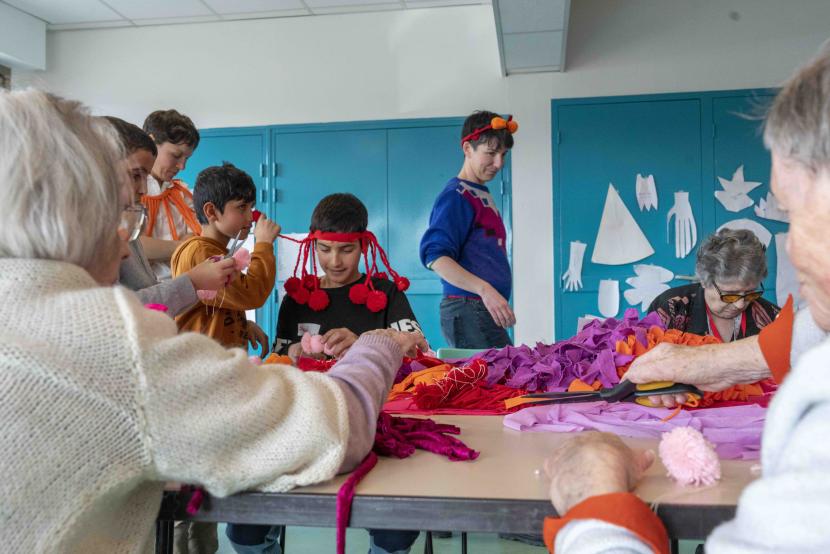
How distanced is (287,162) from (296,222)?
1.59 ft

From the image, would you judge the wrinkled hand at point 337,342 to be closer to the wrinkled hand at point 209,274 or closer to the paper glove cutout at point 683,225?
the wrinkled hand at point 209,274

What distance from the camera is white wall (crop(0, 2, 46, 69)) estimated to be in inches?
226

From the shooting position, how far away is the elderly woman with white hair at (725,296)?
270 centimetres

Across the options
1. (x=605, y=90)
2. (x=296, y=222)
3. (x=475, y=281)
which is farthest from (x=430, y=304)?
(x=475, y=281)

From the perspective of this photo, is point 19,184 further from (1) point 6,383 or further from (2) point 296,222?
(2) point 296,222

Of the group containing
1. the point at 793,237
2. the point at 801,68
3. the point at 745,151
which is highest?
the point at 745,151

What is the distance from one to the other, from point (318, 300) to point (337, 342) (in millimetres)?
478

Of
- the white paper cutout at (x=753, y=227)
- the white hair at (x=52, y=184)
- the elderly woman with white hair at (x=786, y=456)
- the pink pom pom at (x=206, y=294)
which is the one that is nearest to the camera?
the elderly woman with white hair at (x=786, y=456)

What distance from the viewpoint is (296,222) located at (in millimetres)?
5828

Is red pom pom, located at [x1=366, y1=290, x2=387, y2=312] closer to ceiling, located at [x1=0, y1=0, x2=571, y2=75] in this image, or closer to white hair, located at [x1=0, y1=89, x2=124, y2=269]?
white hair, located at [x1=0, y1=89, x2=124, y2=269]

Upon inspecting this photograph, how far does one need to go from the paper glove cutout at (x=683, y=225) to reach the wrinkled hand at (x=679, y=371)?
158 inches

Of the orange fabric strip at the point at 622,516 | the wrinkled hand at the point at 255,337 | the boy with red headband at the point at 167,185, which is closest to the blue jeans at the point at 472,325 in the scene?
the wrinkled hand at the point at 255,337

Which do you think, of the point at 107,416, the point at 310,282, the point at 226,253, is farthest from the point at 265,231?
the point at 107,416

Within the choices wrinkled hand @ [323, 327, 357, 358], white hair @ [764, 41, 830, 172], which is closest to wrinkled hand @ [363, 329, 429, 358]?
white hair @ [764, 41, 830, 172]
